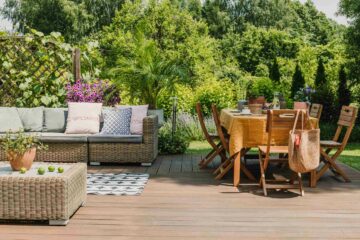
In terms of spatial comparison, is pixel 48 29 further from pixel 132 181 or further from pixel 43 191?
pixel 43 191

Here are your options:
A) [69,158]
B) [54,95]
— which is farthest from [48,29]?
[69,158]

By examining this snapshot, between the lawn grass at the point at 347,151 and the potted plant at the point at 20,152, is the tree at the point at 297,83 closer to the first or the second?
the lawn grass at the point at 347,151

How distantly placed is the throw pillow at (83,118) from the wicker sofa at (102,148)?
0.85 feet

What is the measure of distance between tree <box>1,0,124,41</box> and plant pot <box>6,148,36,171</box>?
65.5 ft

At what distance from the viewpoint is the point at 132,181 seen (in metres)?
5.67

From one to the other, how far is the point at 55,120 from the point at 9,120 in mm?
656

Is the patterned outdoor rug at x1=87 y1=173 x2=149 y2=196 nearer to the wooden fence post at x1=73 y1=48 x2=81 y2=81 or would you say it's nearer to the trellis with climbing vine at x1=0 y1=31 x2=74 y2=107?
the trellis with climbing vine at x1=0 y1=31 x2=74 y2=107

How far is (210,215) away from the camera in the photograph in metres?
4.19

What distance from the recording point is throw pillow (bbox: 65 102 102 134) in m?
7.18

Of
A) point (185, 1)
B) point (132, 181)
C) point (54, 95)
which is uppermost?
point (185, 1)

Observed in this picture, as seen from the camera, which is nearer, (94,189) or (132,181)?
(94,189)

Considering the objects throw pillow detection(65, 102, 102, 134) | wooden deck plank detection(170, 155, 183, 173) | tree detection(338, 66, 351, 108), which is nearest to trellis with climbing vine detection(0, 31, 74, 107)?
throw pillow detection(65, 102, 102, 134)

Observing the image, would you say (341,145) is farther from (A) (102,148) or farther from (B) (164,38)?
(B) (164,38)

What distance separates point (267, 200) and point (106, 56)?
16211mm
